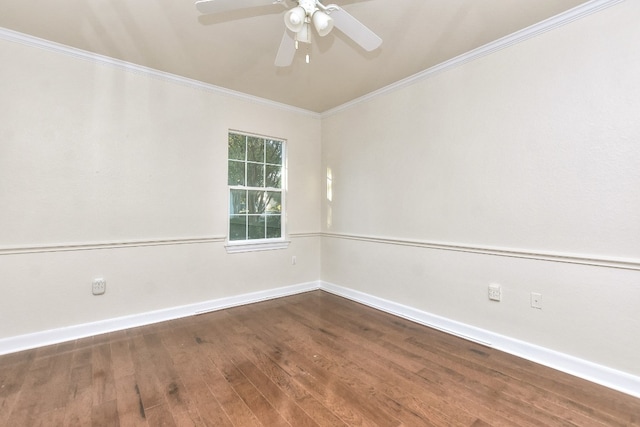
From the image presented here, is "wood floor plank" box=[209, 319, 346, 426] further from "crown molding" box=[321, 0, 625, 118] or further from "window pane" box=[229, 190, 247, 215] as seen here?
"crown molding" box=[321, 0, 625, 118]

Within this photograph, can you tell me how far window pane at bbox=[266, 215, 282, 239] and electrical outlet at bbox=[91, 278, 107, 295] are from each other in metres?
1.85

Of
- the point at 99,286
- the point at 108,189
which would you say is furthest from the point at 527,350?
the point at 108,189

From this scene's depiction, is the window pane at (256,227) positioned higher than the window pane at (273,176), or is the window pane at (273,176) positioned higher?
the window pane at (273,176)

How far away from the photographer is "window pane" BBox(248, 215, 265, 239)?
3.88m

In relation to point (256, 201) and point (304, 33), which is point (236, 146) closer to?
point (256, 201)

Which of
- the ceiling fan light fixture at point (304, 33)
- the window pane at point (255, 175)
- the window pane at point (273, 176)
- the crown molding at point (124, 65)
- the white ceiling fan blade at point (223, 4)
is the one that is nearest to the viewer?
the white ceiling fan blade at point (223, 4)

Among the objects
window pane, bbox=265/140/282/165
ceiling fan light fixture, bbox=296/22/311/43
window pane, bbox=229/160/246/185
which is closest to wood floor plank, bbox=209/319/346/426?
window pane, bbox=229/160/246/185

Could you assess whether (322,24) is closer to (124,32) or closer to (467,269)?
(124,32)

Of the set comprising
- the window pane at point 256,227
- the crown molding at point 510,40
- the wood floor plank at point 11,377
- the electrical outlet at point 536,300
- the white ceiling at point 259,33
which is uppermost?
the white ceiling at point 259,33

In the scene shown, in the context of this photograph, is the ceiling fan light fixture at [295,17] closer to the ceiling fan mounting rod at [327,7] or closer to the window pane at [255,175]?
the ceiling fan mounting rod at [327,7]

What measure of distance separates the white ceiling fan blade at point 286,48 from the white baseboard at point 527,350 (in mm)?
2707

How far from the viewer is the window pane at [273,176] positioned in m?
4.03

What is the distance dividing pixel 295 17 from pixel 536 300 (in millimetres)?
2672

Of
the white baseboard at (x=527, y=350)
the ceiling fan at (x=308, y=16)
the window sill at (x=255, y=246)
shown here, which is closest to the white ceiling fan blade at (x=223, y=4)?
the ceiling fan at (x=308, y=16)
